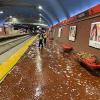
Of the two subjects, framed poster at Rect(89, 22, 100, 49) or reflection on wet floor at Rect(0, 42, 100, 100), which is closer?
reflection on wet floor at Rect(0, 42, 100, 100)

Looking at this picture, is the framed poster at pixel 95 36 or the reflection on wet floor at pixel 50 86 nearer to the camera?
the reflection on wet floor at pixel 50 86

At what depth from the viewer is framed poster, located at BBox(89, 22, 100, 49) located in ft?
35.5

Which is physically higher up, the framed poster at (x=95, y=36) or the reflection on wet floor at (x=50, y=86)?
the framed poster at (x=95, y=36)

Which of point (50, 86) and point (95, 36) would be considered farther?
point (95, 36)

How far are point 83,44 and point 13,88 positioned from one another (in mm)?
8299

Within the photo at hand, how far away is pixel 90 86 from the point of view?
7246mm

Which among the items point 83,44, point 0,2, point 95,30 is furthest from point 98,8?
point 0,2

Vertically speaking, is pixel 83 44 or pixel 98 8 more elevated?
pixel 98 8

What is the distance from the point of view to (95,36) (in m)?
11.2

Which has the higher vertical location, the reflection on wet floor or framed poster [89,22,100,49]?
framed poster [89,22,100,49]

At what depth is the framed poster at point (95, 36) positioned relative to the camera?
1081 centimetres

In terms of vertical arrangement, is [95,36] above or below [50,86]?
above

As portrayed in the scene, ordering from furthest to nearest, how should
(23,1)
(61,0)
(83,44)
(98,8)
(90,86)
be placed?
(23,1) < (61,0) < (83,44) < (98,8) < (90,86)

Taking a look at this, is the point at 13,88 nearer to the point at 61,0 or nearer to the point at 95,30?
the point at 95,30
